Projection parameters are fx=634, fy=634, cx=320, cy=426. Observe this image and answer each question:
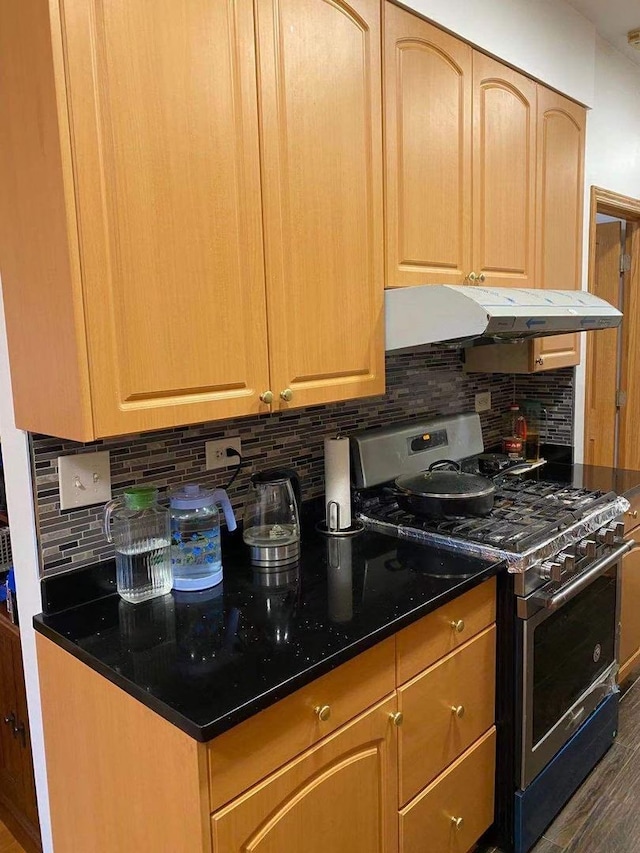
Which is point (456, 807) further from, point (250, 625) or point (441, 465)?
point (441, 465)

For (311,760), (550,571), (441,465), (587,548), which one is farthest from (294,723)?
(441,465)

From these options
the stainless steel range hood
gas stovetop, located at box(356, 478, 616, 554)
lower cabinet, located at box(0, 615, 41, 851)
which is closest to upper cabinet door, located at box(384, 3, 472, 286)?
the stainless steel range hood

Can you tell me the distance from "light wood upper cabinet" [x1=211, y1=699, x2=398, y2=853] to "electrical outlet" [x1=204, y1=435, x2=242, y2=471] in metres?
0.73

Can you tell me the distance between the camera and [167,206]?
1196 millimetres

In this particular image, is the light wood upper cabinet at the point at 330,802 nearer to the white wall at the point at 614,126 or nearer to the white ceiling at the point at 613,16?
the white wall at the point at 614,126

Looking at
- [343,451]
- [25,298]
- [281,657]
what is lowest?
[281,657]

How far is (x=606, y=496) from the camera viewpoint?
2100mm

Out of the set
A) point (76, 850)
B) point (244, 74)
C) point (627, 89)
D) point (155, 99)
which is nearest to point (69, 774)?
point (76, 850)

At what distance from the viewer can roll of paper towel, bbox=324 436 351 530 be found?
1.82 metres

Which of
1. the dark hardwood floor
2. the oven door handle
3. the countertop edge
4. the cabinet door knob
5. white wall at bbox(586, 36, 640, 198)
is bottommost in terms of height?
the dark hardwood floor

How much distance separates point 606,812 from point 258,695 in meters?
1.47

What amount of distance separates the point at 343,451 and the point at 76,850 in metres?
1.13

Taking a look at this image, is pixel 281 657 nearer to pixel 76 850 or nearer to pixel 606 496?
pixel 76 850

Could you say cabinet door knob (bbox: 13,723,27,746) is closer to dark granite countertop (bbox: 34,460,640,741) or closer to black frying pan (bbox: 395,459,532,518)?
dark granite countertop (bbox: 34,460,640,741)
